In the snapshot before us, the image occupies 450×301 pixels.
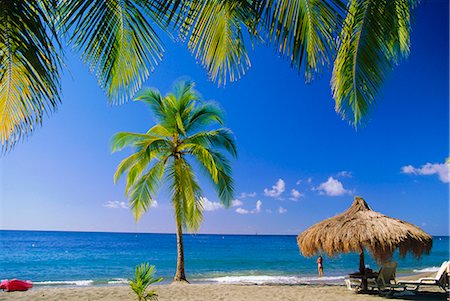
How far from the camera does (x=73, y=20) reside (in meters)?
2.46

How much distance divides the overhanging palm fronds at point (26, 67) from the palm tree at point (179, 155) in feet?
30.1

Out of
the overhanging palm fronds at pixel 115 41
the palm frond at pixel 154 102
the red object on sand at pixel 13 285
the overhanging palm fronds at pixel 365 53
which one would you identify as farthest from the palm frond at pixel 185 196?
the overhanging palm fronds at pixel 365 53

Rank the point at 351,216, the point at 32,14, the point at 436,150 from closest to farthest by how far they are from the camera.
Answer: the point at 32,14 → the point at 351,216 → the point at 436,150

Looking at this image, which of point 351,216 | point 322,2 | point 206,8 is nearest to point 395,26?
point 322,2

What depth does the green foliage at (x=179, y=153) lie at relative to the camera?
12219mm

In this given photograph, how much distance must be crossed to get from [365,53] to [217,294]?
8.52 meters

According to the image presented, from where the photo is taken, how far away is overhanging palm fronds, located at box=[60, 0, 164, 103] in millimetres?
2561

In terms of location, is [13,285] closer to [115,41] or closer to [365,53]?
[115,41]

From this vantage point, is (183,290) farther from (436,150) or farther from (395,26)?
(436,150)

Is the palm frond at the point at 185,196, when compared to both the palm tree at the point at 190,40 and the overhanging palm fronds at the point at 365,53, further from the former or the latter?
the overhanging palm fronds at the point at 365,53

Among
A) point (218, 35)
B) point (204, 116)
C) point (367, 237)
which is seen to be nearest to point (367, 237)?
point (367, 237)

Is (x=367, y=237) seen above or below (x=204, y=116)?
below

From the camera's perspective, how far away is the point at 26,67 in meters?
2.62

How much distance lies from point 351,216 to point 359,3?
823 cm
